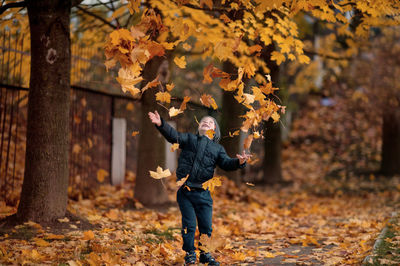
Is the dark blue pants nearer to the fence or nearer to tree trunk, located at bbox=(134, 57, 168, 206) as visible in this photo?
tree trunk, located at bbox=(134, 57, 168, 206)

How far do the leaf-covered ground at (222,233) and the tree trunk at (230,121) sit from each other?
Answer: 103 centimetres

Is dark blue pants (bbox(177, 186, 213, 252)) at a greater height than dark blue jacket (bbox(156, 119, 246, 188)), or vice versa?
dark blue jacket (bbox(156, 119, 246, 188))

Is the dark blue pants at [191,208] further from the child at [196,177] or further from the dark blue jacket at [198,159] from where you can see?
the dark blue jacket at [198,159]

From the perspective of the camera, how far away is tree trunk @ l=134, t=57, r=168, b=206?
753 cm

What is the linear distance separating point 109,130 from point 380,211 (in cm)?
588

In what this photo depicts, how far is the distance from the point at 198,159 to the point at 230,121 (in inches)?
217

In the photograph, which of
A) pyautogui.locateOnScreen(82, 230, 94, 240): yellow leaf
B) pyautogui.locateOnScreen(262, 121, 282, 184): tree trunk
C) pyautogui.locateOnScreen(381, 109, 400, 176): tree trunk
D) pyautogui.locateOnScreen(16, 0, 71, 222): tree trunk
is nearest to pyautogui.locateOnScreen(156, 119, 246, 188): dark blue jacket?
pyautogui.locateOnScreen(82, 230, 94, 240): yellow leaf

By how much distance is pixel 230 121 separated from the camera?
955 centimetres

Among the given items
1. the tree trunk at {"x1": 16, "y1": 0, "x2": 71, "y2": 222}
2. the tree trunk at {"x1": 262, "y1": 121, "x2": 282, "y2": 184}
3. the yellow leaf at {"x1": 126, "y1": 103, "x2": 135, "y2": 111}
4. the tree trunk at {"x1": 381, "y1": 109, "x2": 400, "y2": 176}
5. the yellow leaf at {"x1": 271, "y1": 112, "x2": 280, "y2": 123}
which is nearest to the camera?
the yellow leaf at {"x1": 271, "y1": 112, "x2": 280, "y2": 123}

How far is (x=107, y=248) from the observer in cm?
435

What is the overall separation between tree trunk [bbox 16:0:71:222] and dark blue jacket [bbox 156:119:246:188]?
205 centimetres

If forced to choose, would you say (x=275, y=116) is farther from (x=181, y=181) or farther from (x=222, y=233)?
(x=222, y=233)

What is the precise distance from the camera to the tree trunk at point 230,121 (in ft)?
30.3

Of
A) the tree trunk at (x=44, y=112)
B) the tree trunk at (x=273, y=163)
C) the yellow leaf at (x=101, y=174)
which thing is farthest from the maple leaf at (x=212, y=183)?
the tree trunk at (x=273, y=163)
